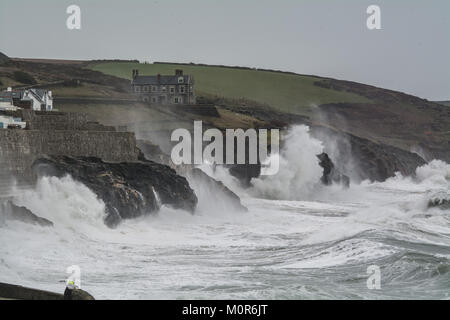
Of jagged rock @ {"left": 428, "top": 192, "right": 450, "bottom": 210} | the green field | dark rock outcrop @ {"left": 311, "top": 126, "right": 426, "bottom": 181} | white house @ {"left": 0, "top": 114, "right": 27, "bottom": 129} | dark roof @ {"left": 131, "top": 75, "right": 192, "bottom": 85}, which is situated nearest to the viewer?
white house @ {"left": 0, "top": 114, "right": 27, "bottom": 129}

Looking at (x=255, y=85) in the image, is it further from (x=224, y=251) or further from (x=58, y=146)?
(x=224, y=251)

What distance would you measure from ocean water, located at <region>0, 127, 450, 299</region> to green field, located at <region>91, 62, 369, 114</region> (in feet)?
176

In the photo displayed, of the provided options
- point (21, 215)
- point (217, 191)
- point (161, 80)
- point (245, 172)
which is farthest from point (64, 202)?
point (161, 80)

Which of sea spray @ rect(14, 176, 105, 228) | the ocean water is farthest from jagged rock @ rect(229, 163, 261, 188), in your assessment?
sea spray @ rect(14, 176, 105, 228)

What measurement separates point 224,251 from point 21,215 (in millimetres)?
5956

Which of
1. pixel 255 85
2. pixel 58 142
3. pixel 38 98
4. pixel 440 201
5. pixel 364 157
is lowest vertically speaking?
pixel 440 201

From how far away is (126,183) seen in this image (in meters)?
30.3

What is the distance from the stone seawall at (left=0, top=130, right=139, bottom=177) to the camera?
26.7 meters

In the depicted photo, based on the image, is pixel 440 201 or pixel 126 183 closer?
pixel 126 183

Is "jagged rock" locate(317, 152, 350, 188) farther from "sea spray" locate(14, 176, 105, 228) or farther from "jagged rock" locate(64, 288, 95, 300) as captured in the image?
"jagged rock" locate(64, 288, 95, 300)

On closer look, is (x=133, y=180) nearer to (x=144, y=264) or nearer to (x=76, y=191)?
(x=76, y=191)

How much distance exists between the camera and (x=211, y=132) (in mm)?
54344

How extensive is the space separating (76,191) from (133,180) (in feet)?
11.1

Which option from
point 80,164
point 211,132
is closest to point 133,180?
point 80,164
